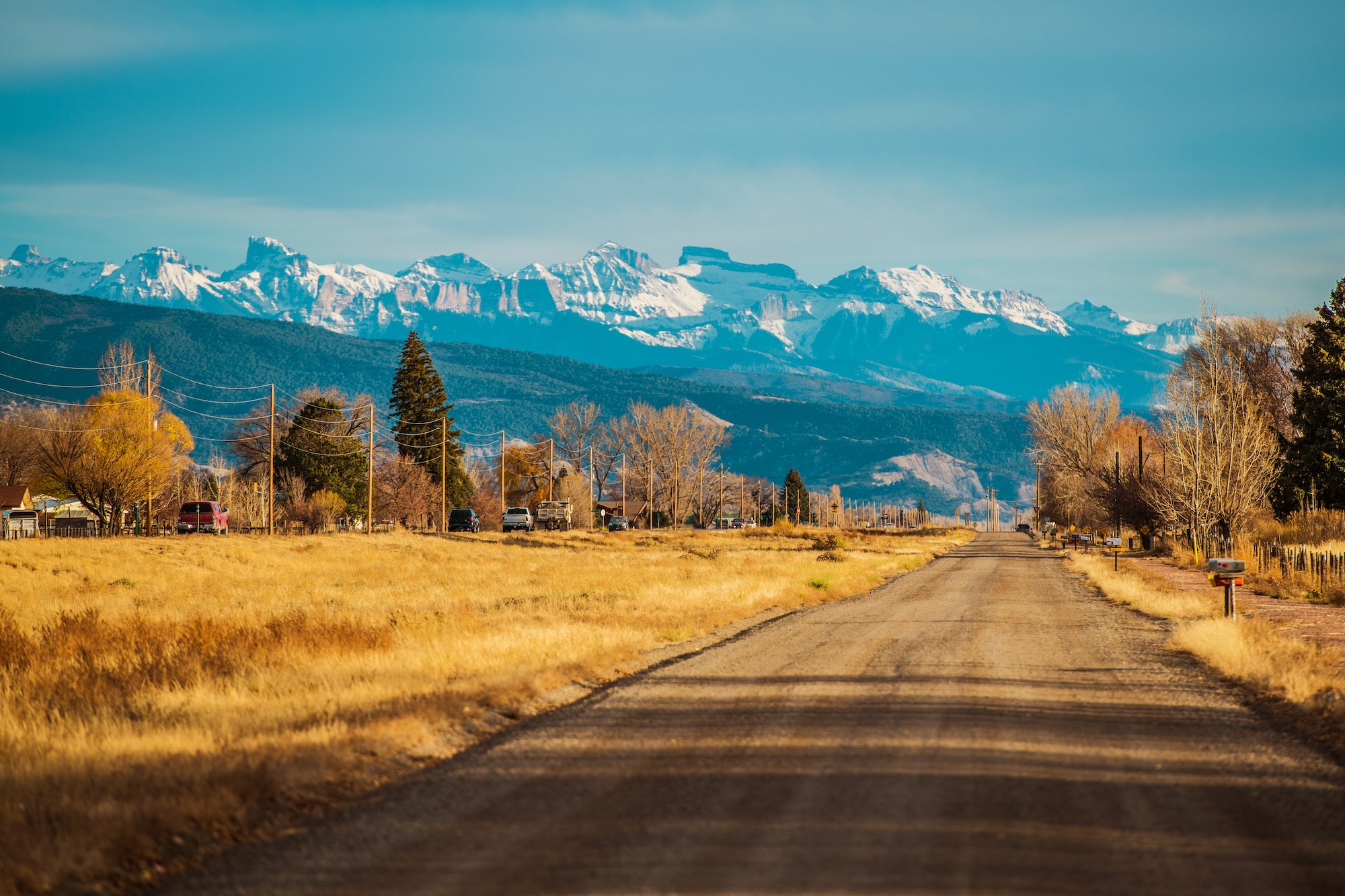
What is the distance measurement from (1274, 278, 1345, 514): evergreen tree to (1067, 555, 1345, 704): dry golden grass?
2772 centimetres

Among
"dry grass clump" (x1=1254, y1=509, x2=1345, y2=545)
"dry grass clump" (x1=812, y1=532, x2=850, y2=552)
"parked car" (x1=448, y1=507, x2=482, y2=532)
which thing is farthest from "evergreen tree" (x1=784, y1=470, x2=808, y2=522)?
"dry grass clump" (x1=1254, y1=509, x2=1345, y2=545)

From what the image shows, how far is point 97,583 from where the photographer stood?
33062mm

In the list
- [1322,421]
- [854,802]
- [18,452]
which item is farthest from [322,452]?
[854,802]

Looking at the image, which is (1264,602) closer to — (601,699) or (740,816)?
(601,699)

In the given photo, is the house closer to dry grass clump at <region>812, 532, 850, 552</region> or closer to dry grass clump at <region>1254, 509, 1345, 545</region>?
dry grass clump at <region>812, 532, 850, 552</region>

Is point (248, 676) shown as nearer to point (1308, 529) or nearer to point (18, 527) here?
point (1308, 529)

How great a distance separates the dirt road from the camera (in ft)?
19.0

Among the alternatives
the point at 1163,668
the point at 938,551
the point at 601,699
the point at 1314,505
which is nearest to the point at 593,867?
the point at 601,699

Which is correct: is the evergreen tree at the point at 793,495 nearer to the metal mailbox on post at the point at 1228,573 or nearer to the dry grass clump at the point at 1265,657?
the metal mailbox on post at the point at 1228,573

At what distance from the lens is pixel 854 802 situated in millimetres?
7184

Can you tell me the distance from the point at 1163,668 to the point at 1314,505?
4329cm

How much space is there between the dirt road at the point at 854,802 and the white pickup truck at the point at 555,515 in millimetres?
80444

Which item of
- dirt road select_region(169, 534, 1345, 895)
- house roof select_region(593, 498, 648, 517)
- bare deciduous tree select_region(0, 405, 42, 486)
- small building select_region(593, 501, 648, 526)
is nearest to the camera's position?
dirt road select_region(169, 534, 1345, 895)

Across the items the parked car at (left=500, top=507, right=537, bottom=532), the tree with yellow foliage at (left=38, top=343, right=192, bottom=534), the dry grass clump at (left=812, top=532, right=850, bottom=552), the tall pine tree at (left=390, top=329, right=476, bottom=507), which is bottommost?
the dry grass clump at (left=812, top=532, right=850, bottom=552)
